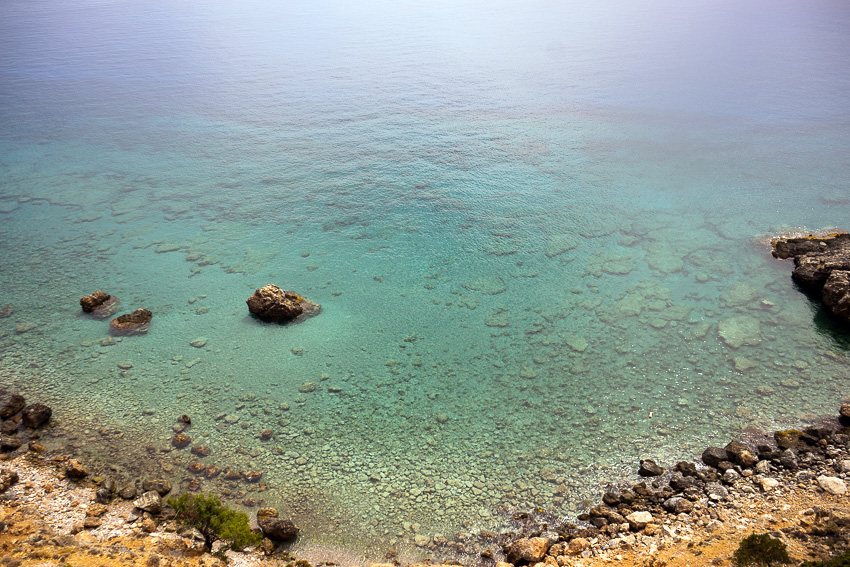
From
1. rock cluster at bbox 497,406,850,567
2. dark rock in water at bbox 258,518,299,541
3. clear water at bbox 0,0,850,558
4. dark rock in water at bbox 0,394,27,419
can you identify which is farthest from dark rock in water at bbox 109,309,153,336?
rock cluster at bbox 497,406,850,567

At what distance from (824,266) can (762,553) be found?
13.6 metres

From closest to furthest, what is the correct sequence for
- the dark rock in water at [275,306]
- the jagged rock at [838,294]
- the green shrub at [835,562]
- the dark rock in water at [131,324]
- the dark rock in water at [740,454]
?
the green shrub at [835,562] → the dark rock in water at [740,454] → the jagged rock at [838,294] → the dark rock in water at [131,324] → the dark rock in water at [275,306]

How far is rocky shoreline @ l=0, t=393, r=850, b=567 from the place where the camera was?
870 cm

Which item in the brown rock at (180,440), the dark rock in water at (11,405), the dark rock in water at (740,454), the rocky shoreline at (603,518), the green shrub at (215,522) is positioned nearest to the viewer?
the rocky shoreline at (603,518)

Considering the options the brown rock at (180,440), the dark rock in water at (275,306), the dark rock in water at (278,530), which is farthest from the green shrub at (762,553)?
the dark rock in water at (275,306)

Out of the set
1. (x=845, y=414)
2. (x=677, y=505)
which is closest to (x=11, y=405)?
(x=677, y=505)

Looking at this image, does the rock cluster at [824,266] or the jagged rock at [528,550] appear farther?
the rock cluster at [824,266]

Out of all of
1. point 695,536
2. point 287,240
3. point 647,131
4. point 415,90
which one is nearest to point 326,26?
point 415,90

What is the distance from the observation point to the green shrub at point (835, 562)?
7375mm

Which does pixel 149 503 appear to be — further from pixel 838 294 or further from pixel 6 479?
pixel 838 294

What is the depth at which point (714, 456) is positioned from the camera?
37.6 feet

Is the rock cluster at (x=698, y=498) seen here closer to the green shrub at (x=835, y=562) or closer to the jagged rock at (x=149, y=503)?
the green shrub at (x=835, y=562)

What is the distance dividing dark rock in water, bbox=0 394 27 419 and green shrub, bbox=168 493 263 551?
235 inches

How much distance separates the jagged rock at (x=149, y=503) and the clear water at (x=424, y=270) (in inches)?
38.5
